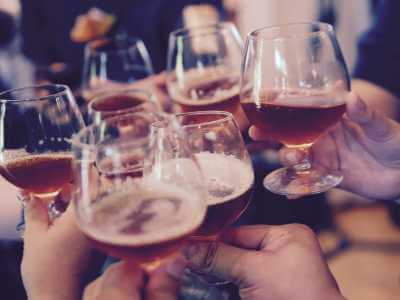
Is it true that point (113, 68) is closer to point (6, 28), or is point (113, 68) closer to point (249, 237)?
point (249, 237)

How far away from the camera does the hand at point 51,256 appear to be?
862mm

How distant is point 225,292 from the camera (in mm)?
968

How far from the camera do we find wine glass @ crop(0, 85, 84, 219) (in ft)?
3.40

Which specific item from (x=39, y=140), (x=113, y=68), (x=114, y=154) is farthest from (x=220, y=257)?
(x=113, y=68)

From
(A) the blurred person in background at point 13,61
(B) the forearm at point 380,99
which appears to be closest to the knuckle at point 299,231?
(B) the forearm at point 380,99

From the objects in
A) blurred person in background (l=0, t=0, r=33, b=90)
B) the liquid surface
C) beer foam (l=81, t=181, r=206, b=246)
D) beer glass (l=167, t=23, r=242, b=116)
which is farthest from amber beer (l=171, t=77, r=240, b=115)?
blurred person in background (l=0, t=0, r=33, b=90)

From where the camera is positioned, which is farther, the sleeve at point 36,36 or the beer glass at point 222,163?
the sleeve at point 36,36

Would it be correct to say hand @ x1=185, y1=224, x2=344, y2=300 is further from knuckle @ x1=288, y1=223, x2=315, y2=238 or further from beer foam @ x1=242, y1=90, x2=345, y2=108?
beer foam @ x1=242, y1=90, x2=345, y2=108

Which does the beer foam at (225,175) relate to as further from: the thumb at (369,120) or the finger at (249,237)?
the thumb at (369,120)

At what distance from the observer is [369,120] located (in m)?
1.11

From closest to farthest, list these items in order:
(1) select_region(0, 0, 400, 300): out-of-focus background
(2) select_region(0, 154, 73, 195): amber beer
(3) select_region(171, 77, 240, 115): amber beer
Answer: (2) select_region(0, 154, 73, 195): amber beer < (3) select_region(171, 77, 240, 115): amber beer < (1) select_region(0, 0, 400, 300): out-of-focus background

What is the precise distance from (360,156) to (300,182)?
0.80ft

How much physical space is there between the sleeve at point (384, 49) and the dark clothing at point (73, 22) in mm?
1163

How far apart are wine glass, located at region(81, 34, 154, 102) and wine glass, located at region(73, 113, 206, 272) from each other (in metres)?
0.88
